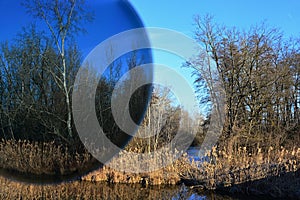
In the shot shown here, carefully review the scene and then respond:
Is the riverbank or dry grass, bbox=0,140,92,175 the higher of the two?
dry grass, bbox=0,140,92,175

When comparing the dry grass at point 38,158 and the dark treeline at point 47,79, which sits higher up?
the dark treeline at point 47,79

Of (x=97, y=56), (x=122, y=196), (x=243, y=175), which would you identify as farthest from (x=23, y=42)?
A: (x=243, y=175)

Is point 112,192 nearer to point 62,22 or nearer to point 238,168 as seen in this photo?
point 238,168

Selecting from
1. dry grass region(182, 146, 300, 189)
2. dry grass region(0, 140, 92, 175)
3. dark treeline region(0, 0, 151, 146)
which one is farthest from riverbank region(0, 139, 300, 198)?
dark treeline region(0, 0, 151, 146)

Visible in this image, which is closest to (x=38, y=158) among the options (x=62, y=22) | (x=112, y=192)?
(x=62, y=22)

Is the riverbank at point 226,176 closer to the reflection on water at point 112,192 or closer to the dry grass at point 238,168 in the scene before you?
the dry grass at point 238,168

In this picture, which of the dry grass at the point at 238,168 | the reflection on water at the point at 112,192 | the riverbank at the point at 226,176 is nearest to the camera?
the reflection on water at the point at 112,192

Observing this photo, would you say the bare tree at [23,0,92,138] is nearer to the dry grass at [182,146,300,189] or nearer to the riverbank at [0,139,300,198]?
the riverbank at [0,139,300,198]

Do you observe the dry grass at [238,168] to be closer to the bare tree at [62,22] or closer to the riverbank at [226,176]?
the riverbank at [226,176]

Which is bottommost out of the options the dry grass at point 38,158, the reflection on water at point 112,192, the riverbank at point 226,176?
the reflection on water at point 112,192

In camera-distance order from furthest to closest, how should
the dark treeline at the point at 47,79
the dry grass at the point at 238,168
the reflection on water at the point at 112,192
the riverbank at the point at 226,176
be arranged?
the dry grass at the point at 238,168, the riverbank at the point at 226,176, the reflection on water at the point at 112,192, the dark treeline at the point at 47,79

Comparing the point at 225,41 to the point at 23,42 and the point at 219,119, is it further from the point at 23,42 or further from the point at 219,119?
the point at 23,42

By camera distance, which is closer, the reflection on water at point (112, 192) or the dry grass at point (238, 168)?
the reflection on water at point (112, 192)

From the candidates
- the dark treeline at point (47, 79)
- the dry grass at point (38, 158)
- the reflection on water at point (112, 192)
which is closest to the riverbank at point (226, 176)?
the reflection on water at point (112, 192)
